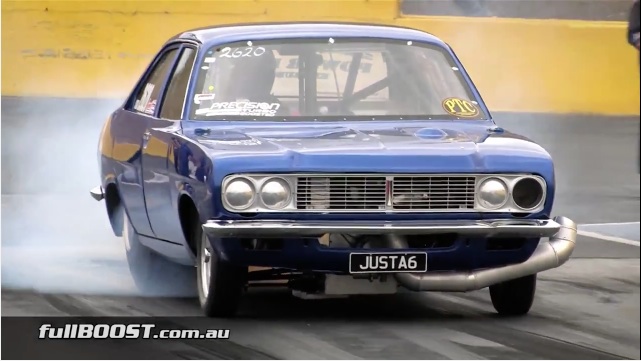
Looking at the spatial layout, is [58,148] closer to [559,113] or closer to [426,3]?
[426,3]

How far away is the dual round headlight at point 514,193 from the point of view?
7.89m

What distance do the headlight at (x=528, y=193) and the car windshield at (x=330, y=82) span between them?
1.06 m

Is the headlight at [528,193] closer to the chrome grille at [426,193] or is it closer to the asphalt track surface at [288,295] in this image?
the chrome grille at [426,193]

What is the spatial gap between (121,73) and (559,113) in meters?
3.61

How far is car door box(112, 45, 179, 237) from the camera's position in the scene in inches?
359

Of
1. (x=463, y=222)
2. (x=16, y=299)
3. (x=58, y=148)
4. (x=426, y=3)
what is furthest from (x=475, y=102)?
(x=58, y=148)

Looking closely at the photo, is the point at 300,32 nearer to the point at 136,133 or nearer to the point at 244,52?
the point at 244,52

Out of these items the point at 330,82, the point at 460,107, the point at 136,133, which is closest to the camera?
the point at 330,82

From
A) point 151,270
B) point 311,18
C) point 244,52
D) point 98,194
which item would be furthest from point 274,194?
point 311,18

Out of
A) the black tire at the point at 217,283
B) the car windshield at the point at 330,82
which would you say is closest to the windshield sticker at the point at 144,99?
the car windshield at the point at 330,82

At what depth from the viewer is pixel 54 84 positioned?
1327 cm

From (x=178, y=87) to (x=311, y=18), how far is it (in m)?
3.42

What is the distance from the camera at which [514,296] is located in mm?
8445

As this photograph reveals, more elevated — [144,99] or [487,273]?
[144,99]
